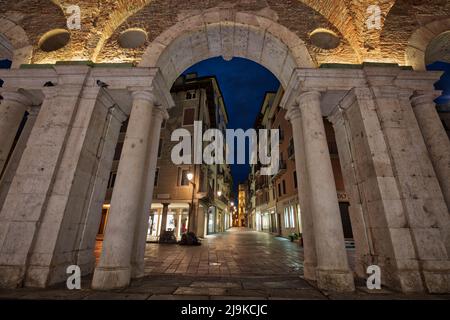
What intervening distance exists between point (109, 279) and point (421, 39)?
888cm

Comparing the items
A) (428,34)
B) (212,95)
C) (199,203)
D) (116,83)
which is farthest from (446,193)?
(212,95)

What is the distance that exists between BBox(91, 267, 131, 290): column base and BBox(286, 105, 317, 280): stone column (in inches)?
148

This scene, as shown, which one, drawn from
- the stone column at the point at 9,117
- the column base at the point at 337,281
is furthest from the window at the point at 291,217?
the stone column at the point at 9,117

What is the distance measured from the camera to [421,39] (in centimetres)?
505

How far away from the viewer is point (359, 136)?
15.2 ft

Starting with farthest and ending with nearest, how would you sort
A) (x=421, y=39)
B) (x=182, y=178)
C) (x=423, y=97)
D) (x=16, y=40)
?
(x=182, y=178) < (x=16, y=40) < (x=421, y=39) < (x=423, y=97)

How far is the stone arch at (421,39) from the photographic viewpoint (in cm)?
496

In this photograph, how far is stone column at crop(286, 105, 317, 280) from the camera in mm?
4379

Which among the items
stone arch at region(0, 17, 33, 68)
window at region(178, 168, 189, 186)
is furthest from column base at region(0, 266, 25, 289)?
window at region(178, 168, 189, 186)

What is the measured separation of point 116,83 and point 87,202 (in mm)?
2898

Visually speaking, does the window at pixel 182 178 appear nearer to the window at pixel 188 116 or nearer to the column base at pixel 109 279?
the window at pixel 188 116

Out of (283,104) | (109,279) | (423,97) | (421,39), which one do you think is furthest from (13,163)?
(421,39)

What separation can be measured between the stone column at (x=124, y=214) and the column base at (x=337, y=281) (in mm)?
3576

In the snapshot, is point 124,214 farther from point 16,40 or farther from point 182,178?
point 182,178
